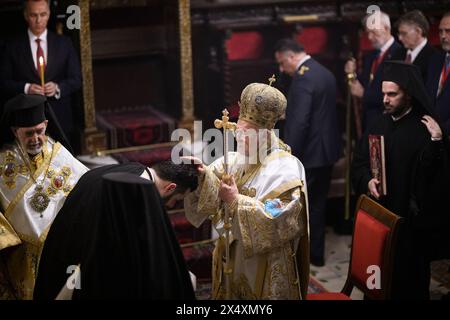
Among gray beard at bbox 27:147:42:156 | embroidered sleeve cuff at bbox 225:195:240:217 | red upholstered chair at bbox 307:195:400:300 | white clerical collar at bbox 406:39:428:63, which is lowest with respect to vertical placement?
red upholstered chair at bbox 307:195:400:300

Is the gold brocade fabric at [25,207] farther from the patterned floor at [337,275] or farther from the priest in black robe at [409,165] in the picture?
the priest in black robe at [409,165]

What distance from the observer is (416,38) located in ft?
25.1

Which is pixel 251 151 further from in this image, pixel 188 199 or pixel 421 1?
pixel 421 1

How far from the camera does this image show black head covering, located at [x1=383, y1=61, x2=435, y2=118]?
19.9ft

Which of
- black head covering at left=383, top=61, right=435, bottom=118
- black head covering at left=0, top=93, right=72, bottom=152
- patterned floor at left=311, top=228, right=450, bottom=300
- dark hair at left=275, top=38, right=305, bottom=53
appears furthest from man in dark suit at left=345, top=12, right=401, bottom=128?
black head covering at left=0, top=93, right=72, bottom=152

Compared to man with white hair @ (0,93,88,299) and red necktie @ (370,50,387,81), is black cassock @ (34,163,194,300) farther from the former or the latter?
red necktie @ (370,50,387,81)

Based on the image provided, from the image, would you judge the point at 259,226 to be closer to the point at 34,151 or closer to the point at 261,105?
the point at 261,105

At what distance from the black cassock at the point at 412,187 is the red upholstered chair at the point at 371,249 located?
86 centimetres

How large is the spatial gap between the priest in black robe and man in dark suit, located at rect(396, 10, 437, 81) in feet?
4.49

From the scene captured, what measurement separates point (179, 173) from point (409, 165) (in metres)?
2.48

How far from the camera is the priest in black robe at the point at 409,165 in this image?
6141 mm

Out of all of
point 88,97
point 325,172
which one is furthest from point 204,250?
point 88,97

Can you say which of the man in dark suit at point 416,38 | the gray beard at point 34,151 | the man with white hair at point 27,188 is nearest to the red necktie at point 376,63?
the man in dark suit at point 416,38
